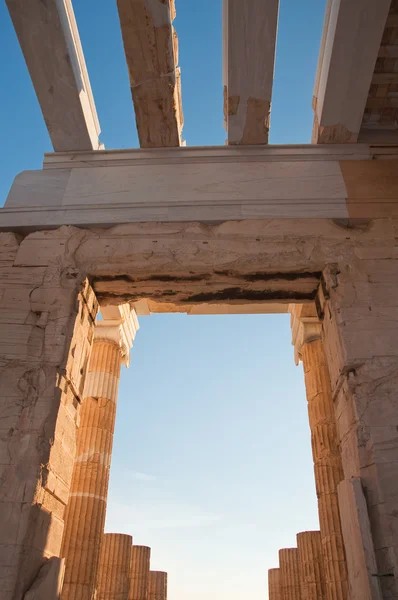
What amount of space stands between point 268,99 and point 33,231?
9.94 ft

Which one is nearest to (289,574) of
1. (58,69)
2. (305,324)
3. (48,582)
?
(305,324)

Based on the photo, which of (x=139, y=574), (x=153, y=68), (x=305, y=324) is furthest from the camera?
(x=139, y=574)

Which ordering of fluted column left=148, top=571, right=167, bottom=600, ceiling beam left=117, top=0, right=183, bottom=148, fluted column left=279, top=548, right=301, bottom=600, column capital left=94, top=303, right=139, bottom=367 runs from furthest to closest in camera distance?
fluted column left=148, top=571, right=167, bottom=600 → fluted column left=279, top=548, right=301, bottom=600 → column capital left=94, top=303, right=139, bottom=367 → ceiling beam left=117, top=0, right=183, bottom=148

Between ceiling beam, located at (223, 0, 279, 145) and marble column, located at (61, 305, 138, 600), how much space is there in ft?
14.9

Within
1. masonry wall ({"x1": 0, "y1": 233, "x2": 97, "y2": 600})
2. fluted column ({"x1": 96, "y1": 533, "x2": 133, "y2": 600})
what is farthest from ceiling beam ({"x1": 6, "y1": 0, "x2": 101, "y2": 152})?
fluted column ({"x1": 96, "y1": 533, "x2": 133, "y2": 600})

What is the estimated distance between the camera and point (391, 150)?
18.9 ft

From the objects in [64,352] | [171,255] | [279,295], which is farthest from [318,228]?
[64,352]

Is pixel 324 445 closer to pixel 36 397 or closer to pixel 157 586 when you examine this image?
pixel 36 397

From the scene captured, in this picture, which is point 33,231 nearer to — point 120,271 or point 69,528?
point 120,271

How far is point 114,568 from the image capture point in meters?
9.41

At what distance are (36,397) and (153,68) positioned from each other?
3.68 meters

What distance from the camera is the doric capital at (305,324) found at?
8750mm

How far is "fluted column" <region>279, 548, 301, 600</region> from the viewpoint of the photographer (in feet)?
37.4

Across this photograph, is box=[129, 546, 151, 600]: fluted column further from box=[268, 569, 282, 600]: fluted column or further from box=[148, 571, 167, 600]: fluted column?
box=[268, 569, 282, 600]: fluted column
